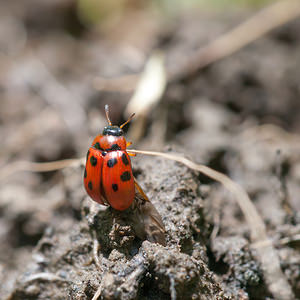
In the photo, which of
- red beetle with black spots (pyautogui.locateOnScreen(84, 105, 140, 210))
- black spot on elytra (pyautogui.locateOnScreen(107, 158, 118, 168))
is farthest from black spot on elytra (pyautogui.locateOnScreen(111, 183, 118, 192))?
black spot on elytra (pyautogui.locateOnScreen(107, 158, 118, 168))

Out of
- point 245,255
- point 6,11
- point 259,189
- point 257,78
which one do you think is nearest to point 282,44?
point 257,78

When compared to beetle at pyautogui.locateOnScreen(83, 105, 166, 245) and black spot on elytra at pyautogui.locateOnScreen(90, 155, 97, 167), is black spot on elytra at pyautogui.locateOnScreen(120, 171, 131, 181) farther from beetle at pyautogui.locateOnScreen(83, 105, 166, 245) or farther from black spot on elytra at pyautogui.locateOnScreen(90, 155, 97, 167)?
black spot on elytra at pyautogui.locateOnScreen(90, 155, 97, 167)

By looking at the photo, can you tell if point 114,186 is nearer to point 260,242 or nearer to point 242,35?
point 260,242

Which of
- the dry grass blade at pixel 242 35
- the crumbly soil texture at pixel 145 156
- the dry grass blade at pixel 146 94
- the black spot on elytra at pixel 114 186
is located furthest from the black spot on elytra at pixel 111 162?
the dry grass blade at pixel 242 35

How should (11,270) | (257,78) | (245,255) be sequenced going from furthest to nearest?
1. (257,78)
2. (11,270)
3. (245,255)

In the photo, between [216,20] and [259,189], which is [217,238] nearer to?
[259,189]

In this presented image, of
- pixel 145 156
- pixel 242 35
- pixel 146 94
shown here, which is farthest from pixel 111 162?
pixel 242 35

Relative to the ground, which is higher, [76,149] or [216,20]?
[216,20]
